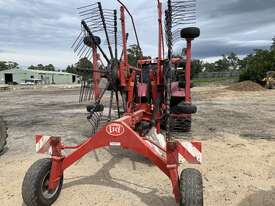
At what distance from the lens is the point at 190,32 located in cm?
586

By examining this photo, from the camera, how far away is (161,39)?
4.98 meters

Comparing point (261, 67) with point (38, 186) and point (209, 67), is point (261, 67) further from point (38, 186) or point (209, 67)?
point (209, 67)

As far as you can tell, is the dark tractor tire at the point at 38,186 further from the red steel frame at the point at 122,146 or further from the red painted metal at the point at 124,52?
the red painted metal at the point at 124,52

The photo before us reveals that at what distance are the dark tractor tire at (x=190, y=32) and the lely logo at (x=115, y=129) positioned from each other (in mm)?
2895

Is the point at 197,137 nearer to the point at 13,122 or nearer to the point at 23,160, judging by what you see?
the point at 23,160

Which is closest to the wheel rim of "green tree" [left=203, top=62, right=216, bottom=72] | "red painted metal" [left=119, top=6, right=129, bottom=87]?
"red painted metal" [left=119, top=6, right=129, bottom=87]

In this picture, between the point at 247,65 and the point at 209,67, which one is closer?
the point at 247,65

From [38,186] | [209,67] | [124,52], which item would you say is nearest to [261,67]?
[124,52]

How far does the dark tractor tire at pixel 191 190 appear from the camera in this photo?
3.01 metres

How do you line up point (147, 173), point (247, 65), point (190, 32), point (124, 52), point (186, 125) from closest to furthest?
point (147, 173)
point (124, 52)
point (190, 32)
point (186, 125)
point (247, 65)

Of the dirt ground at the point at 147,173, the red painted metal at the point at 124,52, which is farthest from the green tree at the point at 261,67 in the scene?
the red painted metal at the point at 124,52

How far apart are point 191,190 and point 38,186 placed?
1625 mm

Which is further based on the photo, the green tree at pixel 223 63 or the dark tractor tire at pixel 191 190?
the green tree at pixel 223 63

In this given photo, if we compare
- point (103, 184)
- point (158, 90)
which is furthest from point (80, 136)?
Answer: point (103, 184)
